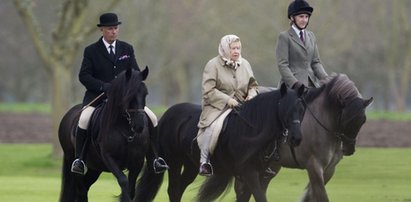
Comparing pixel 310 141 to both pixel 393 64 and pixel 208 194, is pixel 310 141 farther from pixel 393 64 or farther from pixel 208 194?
pixel 393 64

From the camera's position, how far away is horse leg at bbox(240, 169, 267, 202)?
12398 millimetres

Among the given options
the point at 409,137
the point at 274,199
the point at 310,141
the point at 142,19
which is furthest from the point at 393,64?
the point at 310,141

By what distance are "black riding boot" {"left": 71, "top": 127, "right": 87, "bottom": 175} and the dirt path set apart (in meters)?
19.6

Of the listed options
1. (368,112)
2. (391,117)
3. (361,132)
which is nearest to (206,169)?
(361,132)

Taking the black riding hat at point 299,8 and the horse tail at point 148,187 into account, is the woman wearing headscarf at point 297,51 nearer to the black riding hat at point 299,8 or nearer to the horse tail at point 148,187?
the black riding hat at point 299,8

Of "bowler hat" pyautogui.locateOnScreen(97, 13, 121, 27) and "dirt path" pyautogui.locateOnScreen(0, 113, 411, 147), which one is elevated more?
"bowler hat" pyautogui.locateOnScreen(97, 13, 121, 27)

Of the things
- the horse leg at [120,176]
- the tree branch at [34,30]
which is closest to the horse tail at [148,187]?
the horse leg at [120,176]

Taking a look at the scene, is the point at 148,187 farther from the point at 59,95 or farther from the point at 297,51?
the point at 59,95

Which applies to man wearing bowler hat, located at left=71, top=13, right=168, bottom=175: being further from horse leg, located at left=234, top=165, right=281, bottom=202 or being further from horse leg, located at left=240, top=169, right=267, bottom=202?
horse leg, located at left=240, top=169, right=267, bottom=202

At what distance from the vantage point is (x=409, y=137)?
3562 cm

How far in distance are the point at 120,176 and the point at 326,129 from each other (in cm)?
266

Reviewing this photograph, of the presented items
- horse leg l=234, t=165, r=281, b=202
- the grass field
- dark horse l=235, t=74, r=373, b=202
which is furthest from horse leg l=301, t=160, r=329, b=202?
the grass field

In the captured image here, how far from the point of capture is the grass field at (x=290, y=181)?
18125 mm

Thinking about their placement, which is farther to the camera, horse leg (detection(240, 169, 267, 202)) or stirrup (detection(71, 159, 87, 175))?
stirrup (detection(71, 159, 87, 175))
